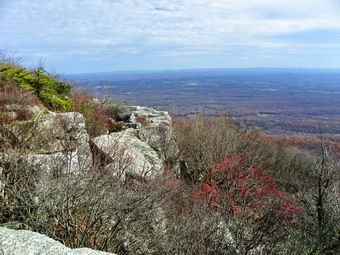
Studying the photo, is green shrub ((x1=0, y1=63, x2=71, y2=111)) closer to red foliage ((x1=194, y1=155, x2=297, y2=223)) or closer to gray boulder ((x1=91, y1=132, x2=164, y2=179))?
gray boulder ((x1=91, y1=132, x2=164, y2=179))

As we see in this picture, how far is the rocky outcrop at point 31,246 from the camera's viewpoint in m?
3.70

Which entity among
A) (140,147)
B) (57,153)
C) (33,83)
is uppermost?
(33,83)

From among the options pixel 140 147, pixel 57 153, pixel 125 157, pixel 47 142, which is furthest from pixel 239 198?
pixel 47 142

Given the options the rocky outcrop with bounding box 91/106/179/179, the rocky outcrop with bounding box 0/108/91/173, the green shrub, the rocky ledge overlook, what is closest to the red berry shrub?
the rocky outcrop with bounding box 91/106/179/179

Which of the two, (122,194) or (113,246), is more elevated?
(122,194)

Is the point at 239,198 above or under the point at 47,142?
under

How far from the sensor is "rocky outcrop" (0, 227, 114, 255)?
3695 millimetres

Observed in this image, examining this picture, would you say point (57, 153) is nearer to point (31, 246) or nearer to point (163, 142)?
point (31, 246)

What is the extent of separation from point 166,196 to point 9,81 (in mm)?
8517

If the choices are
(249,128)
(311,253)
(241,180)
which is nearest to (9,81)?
(241,180)

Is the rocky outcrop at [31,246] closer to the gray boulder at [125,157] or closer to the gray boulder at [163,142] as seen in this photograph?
the gray boulder at [125,157]

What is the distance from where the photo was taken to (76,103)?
A: 1330 centimetres

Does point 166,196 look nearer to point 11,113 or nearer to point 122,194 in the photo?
point 122,194

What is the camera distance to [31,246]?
150 inches
